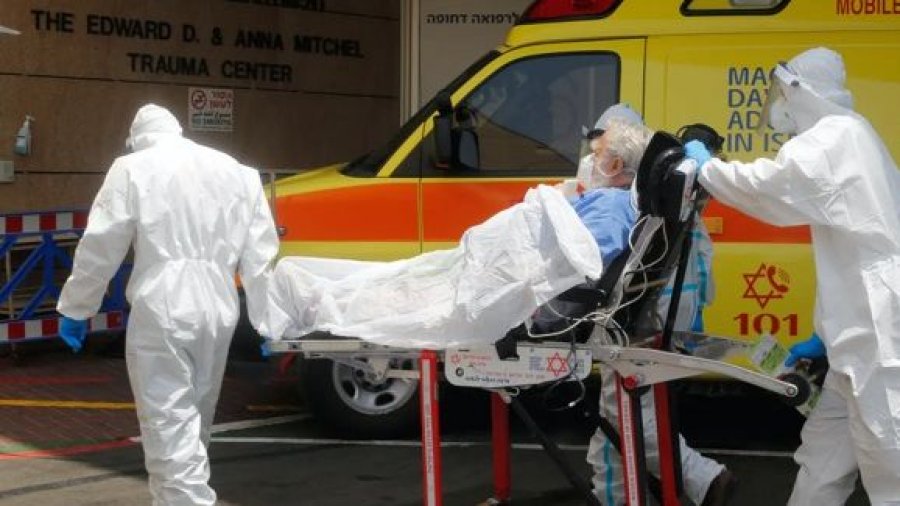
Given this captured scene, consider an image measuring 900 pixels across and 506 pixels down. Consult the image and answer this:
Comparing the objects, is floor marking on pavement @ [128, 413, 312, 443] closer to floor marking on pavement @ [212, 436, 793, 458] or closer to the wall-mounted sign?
floor marking on pavement @ [212, 436, 793, 458]

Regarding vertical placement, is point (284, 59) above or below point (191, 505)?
above

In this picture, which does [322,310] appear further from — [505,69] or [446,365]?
[505,69]

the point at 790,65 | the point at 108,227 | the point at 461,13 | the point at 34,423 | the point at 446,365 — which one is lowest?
the point at 34,423

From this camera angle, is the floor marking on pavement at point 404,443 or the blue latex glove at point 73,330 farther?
the floor marking on pavement at point 404,443

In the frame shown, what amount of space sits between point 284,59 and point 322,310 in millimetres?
7607

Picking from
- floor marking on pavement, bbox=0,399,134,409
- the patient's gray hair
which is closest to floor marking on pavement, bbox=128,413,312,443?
floor marking on pavement, bbox=0,399,134,409

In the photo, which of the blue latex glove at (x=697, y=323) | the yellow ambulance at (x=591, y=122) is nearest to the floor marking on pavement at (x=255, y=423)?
the yellow ambulance at (x=591, y=122)

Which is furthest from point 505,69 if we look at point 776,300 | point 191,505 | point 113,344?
point 113,344

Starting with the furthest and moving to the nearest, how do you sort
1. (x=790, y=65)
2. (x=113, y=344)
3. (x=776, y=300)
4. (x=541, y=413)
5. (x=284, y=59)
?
1. (x=284, y=59)
2. (x=113, y=344)
3. (x=541, y=413)
4. (x=776, y=300)
5. (x=790, y=65)

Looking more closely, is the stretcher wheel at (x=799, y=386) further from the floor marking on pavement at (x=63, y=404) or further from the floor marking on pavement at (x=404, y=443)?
the floor marking on pavement at (x=63, y=404)

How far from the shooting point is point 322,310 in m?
6.15

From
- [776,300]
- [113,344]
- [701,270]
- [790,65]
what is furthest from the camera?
[113,344]

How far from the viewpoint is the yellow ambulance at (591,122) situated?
7734mm

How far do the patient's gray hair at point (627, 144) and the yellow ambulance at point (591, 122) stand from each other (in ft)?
5.46
